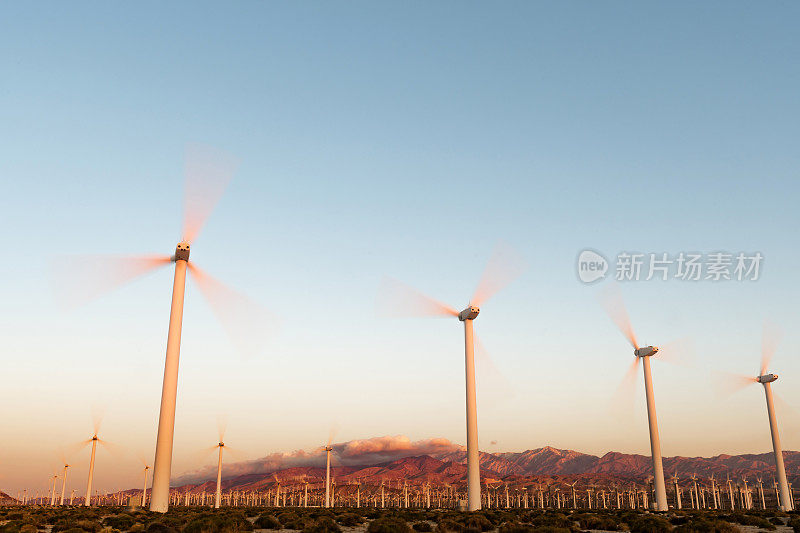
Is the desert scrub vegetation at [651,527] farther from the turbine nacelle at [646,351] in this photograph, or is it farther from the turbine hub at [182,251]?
the turbine nacelle at [646,351]

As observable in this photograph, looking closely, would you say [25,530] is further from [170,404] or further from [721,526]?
[721,526]

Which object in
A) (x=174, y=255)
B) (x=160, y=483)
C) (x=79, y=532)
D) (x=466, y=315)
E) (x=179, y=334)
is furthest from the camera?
(x=466, y=315)

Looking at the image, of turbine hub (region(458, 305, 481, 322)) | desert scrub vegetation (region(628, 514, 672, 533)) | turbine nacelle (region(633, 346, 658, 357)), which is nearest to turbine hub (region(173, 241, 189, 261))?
turbine hub (region(458, 305, 481, 322))

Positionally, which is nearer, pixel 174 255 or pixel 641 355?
pixel 174 255

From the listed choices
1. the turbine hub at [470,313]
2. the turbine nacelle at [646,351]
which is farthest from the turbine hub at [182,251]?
the turbine nacelle at [646,351]

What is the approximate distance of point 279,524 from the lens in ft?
121

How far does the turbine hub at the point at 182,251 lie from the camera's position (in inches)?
2000

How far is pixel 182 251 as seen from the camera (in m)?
50.9

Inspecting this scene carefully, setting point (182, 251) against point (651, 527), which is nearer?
point (651, 527)

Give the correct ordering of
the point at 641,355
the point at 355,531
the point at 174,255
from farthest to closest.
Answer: the point at 641,355 < the point at 174,255 < the point at 355,531

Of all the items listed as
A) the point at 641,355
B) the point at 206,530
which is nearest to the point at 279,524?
the point at 206,530

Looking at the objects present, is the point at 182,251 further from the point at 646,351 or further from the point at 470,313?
the point at 646,351

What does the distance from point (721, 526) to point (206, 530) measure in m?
26.5

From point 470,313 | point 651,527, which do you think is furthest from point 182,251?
point 651,527
